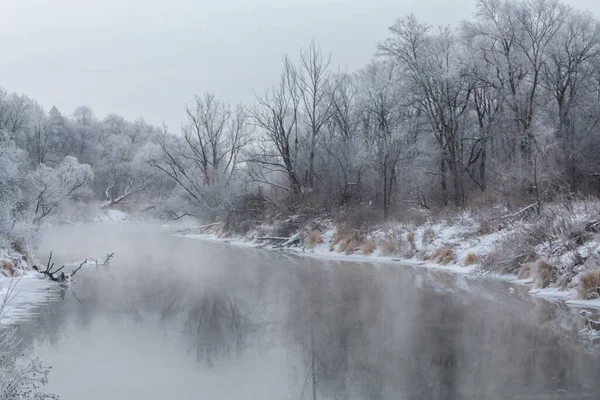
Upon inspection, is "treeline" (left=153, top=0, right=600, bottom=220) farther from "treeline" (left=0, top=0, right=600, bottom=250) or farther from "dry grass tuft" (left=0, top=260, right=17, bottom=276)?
"dry grass tuft" (left=0, top=260, right=17, bottom=276)

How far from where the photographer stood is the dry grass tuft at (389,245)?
27.8 metres

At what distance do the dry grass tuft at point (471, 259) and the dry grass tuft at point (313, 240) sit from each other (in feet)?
39.8

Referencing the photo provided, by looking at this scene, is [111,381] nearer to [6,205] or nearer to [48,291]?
[48,291]

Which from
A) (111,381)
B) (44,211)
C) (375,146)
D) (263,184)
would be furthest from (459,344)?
(263,184)

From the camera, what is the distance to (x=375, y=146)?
36.6 metres

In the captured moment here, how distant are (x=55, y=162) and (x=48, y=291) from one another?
64523 millimetres

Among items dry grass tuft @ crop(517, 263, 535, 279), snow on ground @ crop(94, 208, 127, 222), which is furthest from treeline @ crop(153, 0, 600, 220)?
snow on ground @ crop(94, 208, 127, 222)

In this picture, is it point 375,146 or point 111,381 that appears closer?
point 111,381

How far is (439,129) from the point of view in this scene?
109ft


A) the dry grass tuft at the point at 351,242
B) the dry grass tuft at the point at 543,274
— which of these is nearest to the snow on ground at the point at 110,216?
the dry grass tuft at the point at 351,242

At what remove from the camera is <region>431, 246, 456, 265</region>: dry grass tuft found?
78.6ft

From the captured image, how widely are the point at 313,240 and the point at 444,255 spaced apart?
1088cm

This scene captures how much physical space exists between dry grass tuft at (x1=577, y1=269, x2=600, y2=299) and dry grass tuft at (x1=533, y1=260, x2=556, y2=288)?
6.10 feet

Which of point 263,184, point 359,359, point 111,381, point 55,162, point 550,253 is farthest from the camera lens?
point 55,162
